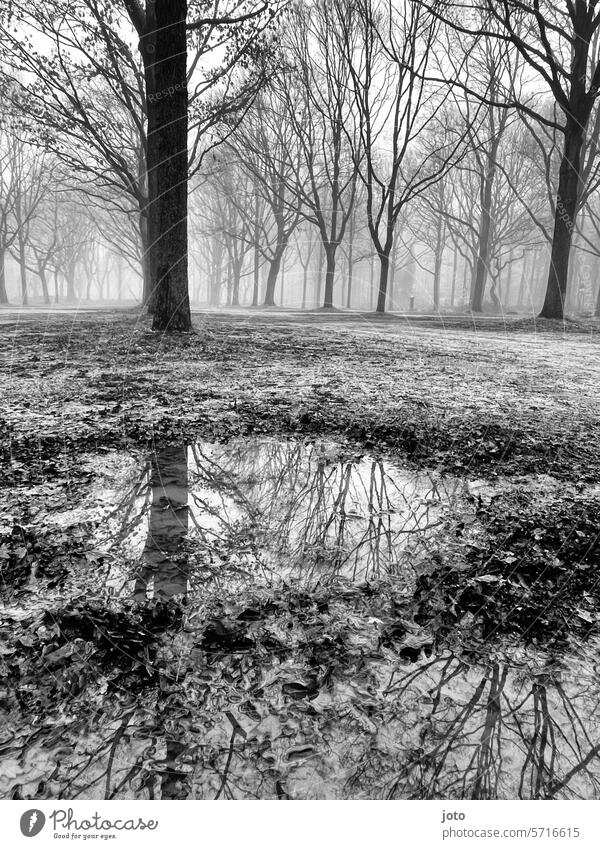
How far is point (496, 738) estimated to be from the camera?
913mm

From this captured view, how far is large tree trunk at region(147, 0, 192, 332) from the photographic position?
5926 mm

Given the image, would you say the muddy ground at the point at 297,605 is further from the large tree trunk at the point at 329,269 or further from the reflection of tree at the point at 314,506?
the large tree trunk at the point at 329,269

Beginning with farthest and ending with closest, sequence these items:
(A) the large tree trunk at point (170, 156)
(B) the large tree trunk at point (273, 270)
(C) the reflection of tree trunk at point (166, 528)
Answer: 1. (B) the large tree trunk at point (273, 270)
2. (A) the large tree trunk at point (170, 156)
3. (C) the reflection of tree trunk at point (166, 528)

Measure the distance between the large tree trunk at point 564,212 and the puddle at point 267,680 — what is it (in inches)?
418

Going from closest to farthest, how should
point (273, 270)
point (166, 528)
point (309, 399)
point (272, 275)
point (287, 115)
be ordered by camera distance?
point (166, 528), point (309, 399), point (287, 115), point (273, 270), point (272, 275)

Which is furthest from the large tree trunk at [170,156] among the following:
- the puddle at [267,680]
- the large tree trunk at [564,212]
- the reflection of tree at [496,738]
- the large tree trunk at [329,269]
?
the large tree trunk at [329,269]

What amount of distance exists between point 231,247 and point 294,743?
37746 millimetres

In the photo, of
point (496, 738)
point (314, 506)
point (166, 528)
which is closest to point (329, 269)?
point (314, 506)

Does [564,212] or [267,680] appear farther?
[564,212]

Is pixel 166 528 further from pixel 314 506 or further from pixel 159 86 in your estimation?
pixel 159 86

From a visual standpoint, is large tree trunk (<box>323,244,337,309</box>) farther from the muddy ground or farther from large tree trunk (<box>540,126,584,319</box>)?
the muddy ground

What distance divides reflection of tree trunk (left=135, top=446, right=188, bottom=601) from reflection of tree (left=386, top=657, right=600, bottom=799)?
68 cm

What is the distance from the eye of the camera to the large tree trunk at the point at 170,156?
5.93 metres

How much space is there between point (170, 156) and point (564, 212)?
8.75m
